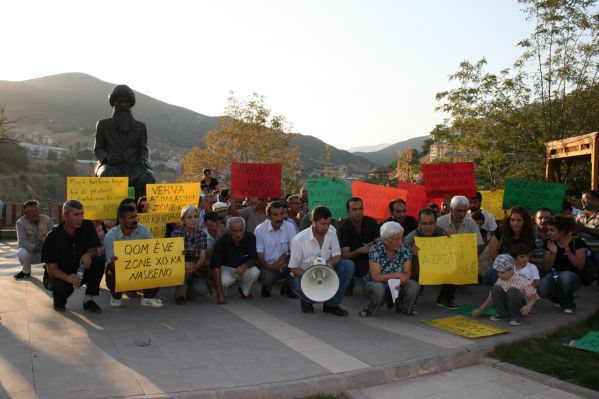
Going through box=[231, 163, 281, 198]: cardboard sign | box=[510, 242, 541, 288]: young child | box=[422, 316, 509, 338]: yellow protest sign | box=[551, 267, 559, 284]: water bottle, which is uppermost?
box=[231, 163, 281, 198]: cardboard sign

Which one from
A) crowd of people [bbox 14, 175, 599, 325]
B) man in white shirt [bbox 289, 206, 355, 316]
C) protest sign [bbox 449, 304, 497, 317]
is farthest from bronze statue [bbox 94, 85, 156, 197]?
protest sign [bbox 449, 304, 497, 317]

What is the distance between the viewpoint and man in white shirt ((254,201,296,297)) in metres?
7.62

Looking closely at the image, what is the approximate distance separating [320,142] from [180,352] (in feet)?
417

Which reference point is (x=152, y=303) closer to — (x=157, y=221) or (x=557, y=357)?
(x=157, y=221)

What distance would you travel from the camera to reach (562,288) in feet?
22.6

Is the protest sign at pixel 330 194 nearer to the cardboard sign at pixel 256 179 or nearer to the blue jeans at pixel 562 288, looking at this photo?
the cardboard sign at pixel 256 179

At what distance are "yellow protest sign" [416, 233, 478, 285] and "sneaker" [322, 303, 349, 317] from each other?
1.06 meters

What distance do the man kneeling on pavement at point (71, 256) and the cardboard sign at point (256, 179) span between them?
3419 mm

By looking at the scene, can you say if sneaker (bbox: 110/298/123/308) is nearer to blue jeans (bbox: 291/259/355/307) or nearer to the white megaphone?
blue jeans (bbox: 291/259/355/307)

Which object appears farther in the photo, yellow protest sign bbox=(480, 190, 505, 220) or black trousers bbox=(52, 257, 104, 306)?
yellow protest sign bbox=(480, 190, 505, 220)

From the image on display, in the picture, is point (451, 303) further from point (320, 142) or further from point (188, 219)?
point (320, 142)

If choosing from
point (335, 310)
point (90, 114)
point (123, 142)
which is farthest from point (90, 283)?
point (90, 114)

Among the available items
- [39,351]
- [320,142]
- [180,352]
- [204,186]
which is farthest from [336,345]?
[320,142]

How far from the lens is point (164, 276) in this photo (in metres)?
6.85
